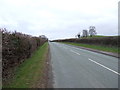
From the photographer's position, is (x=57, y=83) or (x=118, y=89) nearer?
(x=118, y=89)

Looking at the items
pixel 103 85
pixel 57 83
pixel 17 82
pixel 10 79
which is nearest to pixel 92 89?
pixel 103 85

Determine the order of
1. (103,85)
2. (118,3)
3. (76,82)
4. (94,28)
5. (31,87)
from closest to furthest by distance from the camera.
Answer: (31,87)
(103,85)
(76,82)
(118,3)
(94,28)

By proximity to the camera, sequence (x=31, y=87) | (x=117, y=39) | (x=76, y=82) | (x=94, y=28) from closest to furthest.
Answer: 1. (x=31, y=87)
2. (x=76, y=82)
3. (x=117, y=39)
4. (x=94, y=28)

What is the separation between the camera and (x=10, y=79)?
9070 mm

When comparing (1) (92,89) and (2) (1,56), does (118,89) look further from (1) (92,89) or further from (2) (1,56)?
(2) (1,56)

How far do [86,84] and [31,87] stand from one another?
2439mm

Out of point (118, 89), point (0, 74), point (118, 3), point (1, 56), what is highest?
point (118, 3)

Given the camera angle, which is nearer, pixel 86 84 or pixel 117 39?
pixel 86 84

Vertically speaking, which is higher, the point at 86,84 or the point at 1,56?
the point at 1,56

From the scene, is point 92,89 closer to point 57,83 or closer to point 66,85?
point 66,85

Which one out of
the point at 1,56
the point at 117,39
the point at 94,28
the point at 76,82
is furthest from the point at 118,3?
the point at 94,28

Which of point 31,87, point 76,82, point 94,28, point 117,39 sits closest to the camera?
point 31,87

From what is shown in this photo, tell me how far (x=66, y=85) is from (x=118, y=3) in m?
24.1

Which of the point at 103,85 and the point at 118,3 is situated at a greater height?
the point at 118,3
